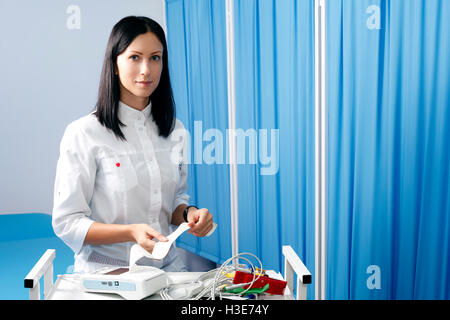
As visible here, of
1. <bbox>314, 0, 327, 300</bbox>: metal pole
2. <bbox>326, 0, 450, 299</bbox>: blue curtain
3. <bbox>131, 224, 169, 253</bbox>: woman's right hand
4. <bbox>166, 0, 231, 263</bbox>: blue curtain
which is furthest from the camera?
<bbox>166, 0, 231, 263</bbox>: blue curtain

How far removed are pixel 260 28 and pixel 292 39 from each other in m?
0.31

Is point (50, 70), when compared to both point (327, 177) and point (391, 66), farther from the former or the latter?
point (391, 66)

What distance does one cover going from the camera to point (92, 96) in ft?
13.9

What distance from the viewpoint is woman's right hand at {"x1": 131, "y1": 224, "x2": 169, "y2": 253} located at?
114 centimetres

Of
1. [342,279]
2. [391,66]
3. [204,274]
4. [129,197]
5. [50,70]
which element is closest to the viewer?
[204,274]

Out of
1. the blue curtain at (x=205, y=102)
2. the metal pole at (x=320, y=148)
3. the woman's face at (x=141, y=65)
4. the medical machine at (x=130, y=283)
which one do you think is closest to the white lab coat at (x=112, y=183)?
the woman's face at (x=141, y=65)

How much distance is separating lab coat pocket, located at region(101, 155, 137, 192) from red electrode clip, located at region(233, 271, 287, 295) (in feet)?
1.67

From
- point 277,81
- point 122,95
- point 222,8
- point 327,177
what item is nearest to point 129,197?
point 122,95

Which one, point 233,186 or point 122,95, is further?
point 233,186

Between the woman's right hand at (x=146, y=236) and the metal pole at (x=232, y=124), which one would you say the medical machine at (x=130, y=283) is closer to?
the woman's right hand at (x=146, y=236)

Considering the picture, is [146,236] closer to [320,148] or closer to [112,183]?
[112,183]

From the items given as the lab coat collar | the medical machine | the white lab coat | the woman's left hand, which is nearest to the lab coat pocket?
the white lab coat

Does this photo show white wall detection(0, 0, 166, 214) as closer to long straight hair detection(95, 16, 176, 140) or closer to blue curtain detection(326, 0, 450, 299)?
blue curtain detection(326, 0, 450, 299)

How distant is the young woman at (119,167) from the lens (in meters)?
1.31
